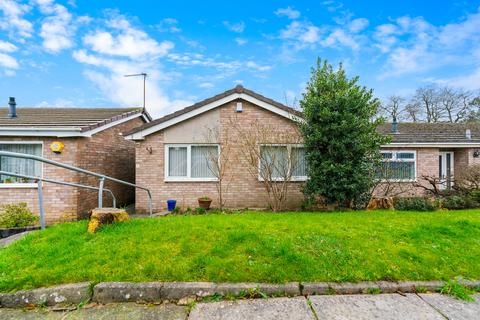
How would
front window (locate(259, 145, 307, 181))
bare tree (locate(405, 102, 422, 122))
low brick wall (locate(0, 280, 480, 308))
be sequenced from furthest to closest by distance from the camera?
1. bare tree (locate(405, 102, 422, 122))
2. front window (locate(259, 145, 307, 181))
3. low brick wall (locate(0, 280, 480, 308))

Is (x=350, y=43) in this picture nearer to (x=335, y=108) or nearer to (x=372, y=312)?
(x=335, y=108)

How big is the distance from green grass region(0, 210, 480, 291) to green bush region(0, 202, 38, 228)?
3178 millimetres

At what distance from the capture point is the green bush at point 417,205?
26.2 ft

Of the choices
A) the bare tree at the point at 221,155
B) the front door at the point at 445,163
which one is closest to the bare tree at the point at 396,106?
the front door at the point at 445,163

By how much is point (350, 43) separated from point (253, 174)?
774 cm

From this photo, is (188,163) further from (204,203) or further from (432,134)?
(432,134)

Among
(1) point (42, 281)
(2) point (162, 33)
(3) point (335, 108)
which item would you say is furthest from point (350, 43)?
(1) point (42, 281)

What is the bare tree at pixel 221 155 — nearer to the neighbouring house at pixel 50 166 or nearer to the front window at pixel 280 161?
the front window at pixel 280 161

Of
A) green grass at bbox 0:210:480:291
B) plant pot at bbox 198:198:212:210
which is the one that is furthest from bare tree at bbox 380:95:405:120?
plant pot at bbox 198:198:212:210

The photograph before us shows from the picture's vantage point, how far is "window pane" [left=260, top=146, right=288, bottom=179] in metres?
8.68

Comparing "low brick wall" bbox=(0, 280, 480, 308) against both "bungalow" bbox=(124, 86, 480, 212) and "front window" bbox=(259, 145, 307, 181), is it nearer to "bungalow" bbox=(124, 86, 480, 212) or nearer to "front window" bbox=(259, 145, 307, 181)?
"front window" bbox=(259, 145, 307, 181)

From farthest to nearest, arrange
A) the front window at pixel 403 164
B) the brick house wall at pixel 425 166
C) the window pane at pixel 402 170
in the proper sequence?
the front window at pixel 403 164 < the window pane at pixel 402 170 < the brick house wall at pixel 425 166

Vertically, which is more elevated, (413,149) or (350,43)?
(350,43)

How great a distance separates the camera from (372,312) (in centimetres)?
277
